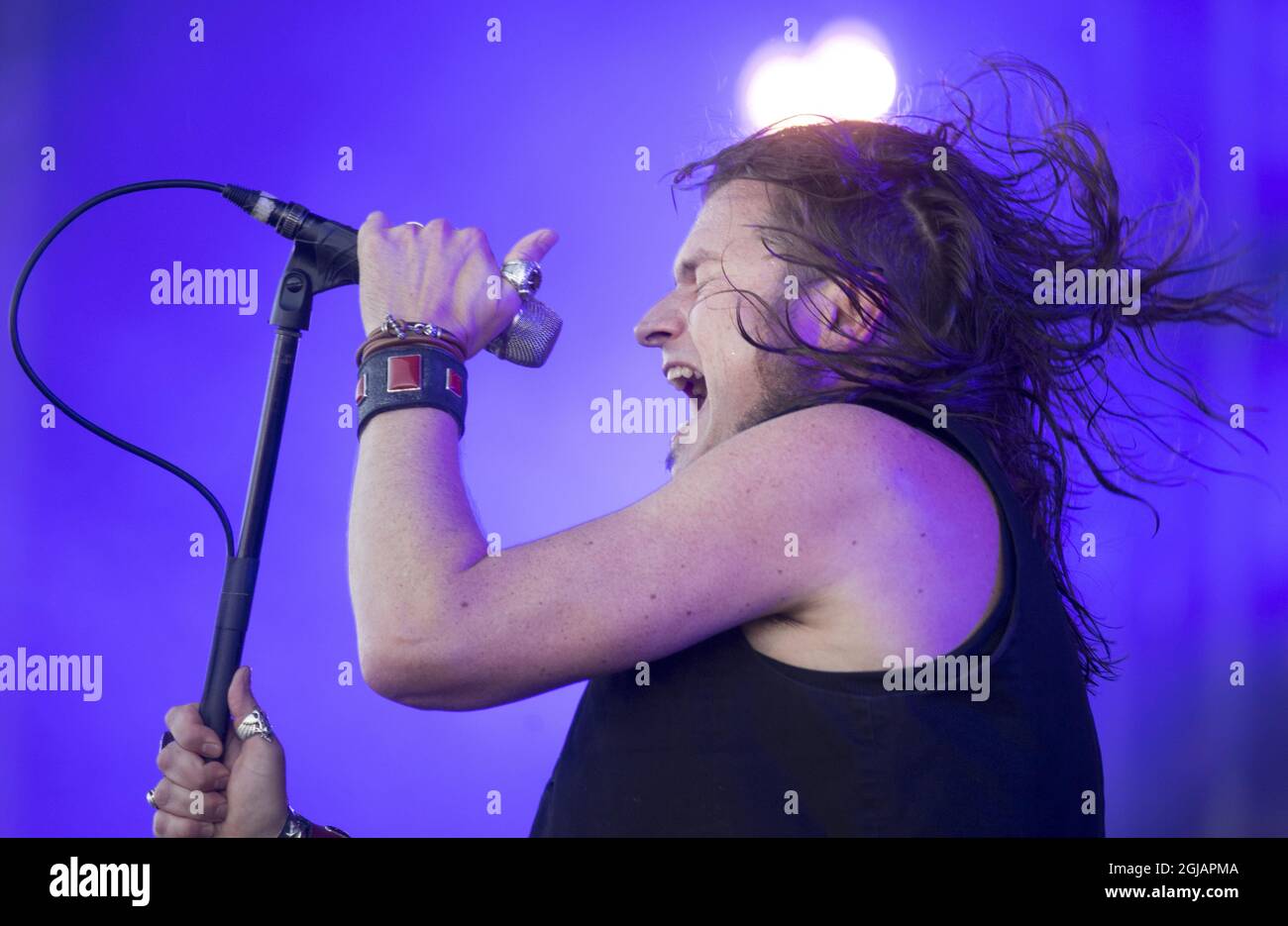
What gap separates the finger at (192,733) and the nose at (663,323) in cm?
63

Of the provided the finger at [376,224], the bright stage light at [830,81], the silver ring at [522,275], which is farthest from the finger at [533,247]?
the bright stage light at [830,81]

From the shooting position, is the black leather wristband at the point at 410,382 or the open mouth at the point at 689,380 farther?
the open mouth at the point at 689,380

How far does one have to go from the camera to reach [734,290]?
1.21 meters

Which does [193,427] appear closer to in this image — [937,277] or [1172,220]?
[937,277]

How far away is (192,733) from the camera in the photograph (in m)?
1.23

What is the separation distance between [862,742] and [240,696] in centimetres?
66

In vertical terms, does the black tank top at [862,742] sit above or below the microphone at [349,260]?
below

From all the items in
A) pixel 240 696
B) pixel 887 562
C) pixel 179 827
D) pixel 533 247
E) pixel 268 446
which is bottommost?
pixel 179 827

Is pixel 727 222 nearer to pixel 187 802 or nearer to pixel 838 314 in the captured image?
pixel 838 314

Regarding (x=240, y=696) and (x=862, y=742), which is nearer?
(x=862, y=742)

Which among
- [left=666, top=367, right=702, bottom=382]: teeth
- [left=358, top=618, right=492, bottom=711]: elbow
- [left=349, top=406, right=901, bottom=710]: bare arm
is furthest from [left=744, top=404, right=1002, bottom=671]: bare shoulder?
[left=666, top=367, right=702, bottom=382]: teeth

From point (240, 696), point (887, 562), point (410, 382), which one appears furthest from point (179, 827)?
point (887, 562)

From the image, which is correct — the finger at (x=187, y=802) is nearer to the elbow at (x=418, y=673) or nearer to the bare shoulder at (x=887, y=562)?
the elbow at (x=418, y=673)

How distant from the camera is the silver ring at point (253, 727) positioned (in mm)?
1244
